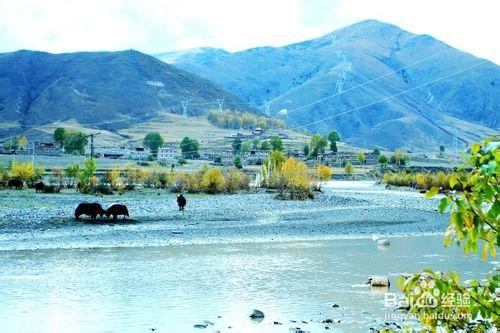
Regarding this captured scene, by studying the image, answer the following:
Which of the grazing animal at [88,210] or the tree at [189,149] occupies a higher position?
the tree at [189,149]

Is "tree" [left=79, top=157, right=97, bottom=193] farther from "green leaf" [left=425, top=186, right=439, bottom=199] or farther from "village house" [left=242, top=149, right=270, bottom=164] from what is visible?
"village house" [left=242, top=149, right=270, bottom=164]

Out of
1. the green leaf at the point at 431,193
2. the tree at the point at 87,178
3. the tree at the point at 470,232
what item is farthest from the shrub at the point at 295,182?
the green leaf at the point at 431,193

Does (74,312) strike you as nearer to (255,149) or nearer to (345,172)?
(345,172)

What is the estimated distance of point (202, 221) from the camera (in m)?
46.5

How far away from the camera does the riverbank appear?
122 ft

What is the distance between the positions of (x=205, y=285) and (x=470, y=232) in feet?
69.2

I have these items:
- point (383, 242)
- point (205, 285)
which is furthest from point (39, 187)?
point (205, 285)

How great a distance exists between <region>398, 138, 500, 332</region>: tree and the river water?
13.4 metres

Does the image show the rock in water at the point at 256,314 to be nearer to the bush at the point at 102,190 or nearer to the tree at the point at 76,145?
the bush at the point at 102,190

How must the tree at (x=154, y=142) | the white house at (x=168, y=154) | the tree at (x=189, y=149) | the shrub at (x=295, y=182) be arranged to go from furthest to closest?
the tree at (x=154, y=142) < the tree at (x=189, y=149) < the white house at (x=168, y=154) < the shrub at (x=295, y=182)

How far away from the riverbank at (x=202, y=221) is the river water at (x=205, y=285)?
297cm

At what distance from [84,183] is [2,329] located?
52.2 m

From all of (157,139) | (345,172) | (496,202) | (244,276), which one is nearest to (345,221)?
(244,276)

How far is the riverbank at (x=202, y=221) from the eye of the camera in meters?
37.2
